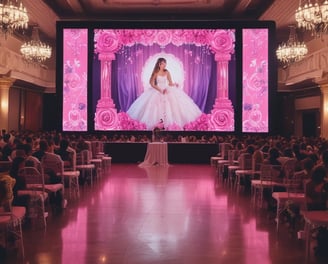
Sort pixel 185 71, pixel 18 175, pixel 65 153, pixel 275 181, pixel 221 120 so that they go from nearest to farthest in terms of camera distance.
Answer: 1. pixel 18 175
2. pixel 275 181
3. pixel 65 153
4. pixel 221 120
5. pixel 185 71

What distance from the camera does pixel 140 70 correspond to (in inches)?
802

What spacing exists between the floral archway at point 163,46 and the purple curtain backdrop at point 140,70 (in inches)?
7.8

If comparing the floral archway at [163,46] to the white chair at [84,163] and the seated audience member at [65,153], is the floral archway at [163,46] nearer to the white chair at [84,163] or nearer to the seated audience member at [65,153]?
the white chair at [84,163]

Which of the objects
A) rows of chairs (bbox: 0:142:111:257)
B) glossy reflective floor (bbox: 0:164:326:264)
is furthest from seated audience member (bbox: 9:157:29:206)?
glossy reflective floor (bbox: 0:164:326:264)

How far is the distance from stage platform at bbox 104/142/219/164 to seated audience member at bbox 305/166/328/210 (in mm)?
13160

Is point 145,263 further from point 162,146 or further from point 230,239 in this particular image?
point 162,146

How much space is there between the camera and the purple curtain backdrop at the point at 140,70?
20.2 metres

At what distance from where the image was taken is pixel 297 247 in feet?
20.0

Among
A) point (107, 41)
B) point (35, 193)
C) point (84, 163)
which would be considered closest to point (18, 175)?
point (35, 193)

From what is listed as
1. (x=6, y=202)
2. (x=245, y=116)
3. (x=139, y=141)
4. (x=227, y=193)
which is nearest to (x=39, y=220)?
(x=6, y=202)

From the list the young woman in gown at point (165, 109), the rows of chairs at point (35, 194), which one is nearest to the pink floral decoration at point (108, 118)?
the young woman in gown at point (165, 109)

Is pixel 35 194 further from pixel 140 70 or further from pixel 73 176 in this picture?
pixel 140 70

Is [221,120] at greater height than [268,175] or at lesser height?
greater

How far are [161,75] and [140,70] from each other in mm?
967
